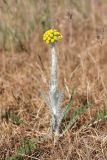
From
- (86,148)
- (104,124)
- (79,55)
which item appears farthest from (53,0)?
(86,148)

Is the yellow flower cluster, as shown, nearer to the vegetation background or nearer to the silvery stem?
the silvery stem

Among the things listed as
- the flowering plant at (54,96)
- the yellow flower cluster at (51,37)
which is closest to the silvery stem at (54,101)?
the flowering plant at (54,96)

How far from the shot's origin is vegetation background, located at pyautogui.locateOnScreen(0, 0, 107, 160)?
6.57 ft

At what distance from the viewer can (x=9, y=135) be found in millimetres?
2127

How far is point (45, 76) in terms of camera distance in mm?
2709

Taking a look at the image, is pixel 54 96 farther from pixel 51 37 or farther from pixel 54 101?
pixel 51 37

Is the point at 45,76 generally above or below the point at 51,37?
below

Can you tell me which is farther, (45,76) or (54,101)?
(45,76)

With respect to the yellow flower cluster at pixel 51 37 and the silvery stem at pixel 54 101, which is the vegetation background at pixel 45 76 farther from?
the yellow flower cluster at pixel 51 37

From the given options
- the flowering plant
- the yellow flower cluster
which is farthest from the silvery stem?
the yellow flower cluster

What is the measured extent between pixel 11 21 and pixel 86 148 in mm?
1546

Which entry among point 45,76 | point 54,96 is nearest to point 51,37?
point 54,96

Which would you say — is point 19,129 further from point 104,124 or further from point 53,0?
point 53,0

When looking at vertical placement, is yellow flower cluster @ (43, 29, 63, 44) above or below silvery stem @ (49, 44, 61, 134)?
above
